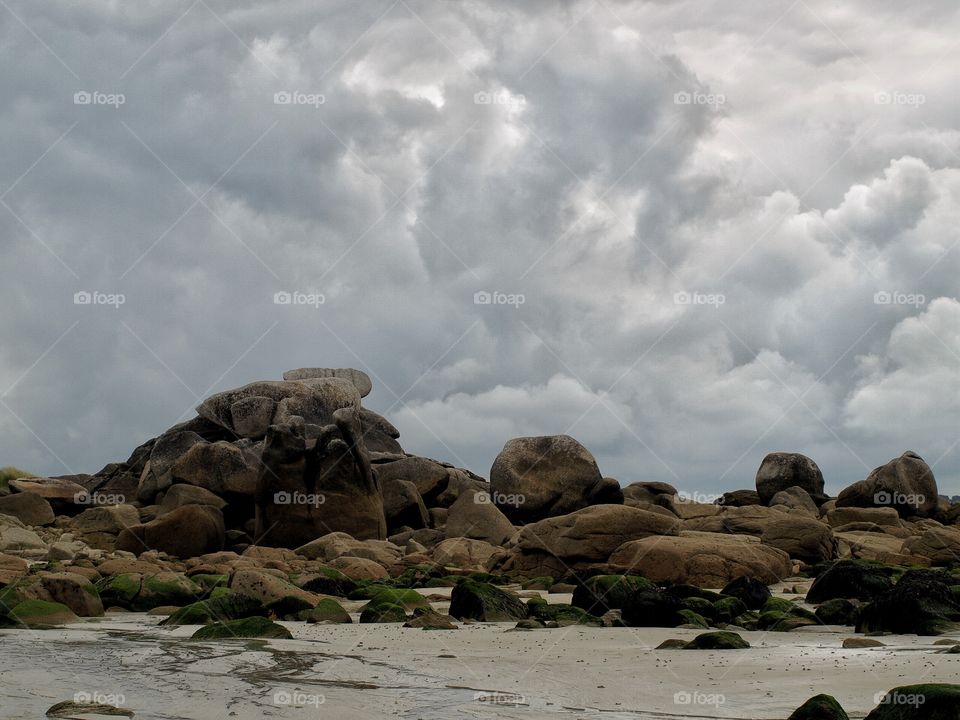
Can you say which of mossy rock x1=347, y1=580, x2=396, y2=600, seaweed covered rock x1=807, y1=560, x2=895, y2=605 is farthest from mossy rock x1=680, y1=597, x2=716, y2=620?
mossy rock x1=347, y1=580, x2=396, y2=600

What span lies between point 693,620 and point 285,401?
23.7m

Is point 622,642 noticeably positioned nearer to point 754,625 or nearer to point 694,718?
point 754,625

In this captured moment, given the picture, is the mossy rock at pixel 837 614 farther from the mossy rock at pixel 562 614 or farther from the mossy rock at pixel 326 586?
the mossy rock at pixel 326 586

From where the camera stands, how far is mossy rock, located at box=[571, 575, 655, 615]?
11625 millimetres

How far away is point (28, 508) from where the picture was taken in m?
26.2

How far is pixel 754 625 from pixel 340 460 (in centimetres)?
1382

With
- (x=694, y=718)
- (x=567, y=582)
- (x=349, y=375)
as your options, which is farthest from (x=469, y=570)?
(x=349, y=375)

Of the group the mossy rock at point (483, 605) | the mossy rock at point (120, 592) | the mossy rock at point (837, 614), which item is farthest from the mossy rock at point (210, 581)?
the mossy rock at point (837, 614)

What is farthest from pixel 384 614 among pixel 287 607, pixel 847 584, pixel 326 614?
pixel 847 584

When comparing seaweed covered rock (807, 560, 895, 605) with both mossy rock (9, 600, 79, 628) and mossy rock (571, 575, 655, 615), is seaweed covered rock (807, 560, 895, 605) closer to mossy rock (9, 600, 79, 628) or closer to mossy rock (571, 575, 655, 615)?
mossy rock (571, 575, 655, 615)

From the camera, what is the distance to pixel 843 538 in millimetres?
22141

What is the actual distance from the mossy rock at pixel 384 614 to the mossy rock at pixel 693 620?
3.02m

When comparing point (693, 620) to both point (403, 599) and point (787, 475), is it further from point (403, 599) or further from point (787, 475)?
point (787, 475)

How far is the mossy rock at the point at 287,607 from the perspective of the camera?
1149 cm
